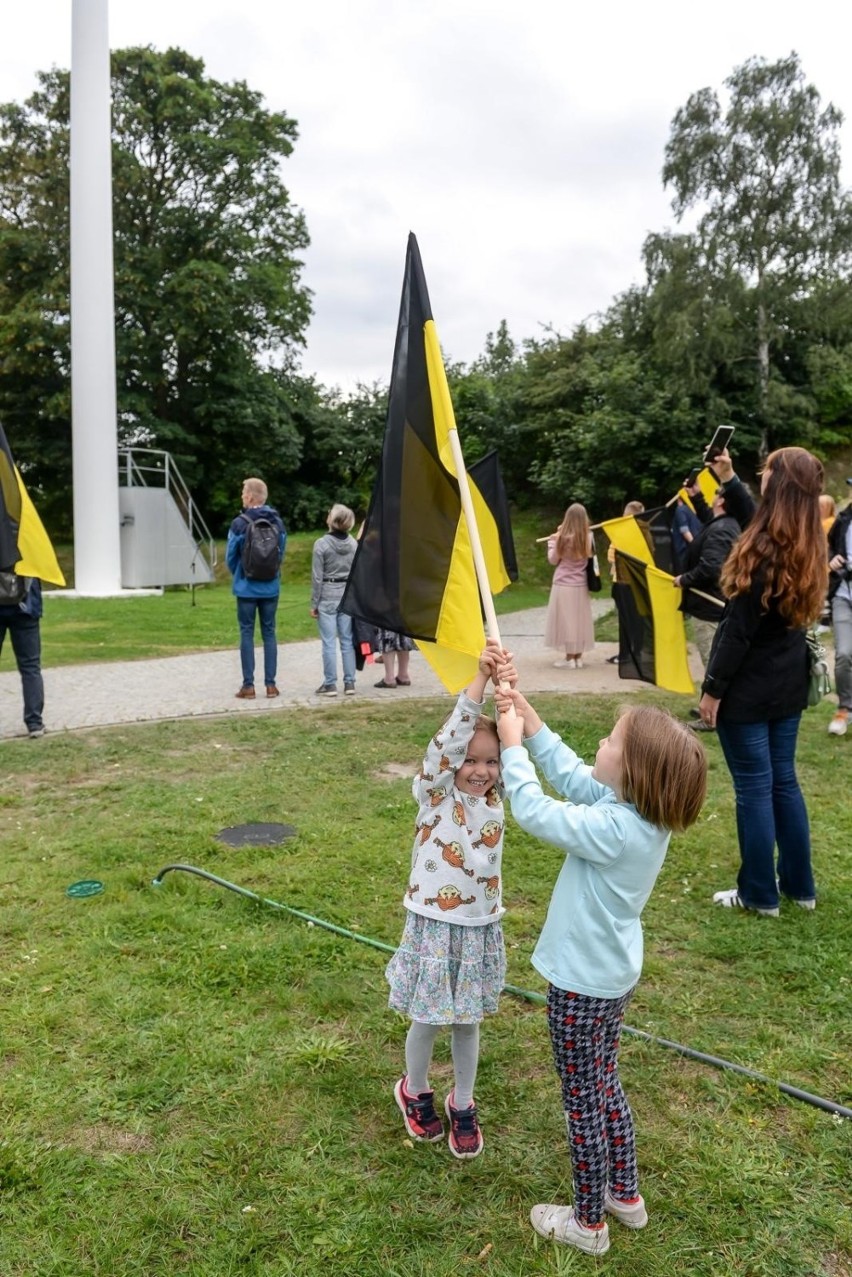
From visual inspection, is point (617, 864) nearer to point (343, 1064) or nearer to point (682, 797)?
point (682, 797)

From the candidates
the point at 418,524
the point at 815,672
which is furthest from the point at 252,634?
the point at 418,524

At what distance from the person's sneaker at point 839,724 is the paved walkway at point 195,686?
257 centimetres

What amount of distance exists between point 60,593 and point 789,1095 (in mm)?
23881

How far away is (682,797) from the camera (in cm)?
245

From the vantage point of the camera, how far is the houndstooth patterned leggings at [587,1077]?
8.33 ft

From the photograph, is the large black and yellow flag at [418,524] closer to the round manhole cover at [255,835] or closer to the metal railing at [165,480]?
the round manhole cover at [255,835]

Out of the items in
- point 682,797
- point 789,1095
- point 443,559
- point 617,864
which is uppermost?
point 443,559

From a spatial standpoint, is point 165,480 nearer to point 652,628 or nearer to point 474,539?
point 652,628

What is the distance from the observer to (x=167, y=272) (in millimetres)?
33625

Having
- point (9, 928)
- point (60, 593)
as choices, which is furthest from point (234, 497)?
point (9, 928)

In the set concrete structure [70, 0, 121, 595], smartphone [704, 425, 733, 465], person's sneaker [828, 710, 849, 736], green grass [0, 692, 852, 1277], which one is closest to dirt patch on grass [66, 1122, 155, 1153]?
green grass [0, 692, 852, 1277]

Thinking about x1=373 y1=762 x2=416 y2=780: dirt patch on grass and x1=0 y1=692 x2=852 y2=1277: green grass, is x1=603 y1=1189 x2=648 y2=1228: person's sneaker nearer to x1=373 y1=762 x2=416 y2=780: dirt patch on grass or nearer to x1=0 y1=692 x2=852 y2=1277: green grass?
x1=0 y1=692 x2=852 y2=1277: green grass

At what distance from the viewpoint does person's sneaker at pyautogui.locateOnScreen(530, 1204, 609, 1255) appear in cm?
258

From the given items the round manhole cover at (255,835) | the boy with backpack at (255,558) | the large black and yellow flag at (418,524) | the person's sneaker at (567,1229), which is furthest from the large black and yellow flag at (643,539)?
the person's sneaker at (567,1229)
